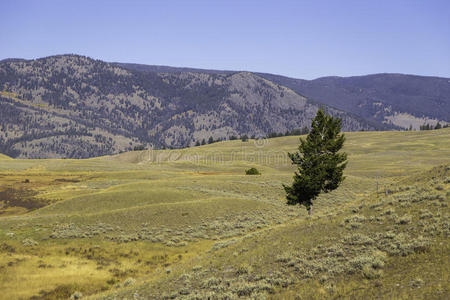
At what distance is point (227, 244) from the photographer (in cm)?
2842

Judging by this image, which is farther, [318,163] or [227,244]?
[318,163]

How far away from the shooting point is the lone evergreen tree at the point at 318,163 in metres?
36.5

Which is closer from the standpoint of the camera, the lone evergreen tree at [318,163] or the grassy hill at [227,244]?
the grassy hill at [227,244]

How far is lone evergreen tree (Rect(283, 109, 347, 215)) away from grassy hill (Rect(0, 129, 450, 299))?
3.06m

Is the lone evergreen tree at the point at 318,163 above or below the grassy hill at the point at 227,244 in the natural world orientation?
above

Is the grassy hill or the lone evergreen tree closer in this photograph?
the grassy hill

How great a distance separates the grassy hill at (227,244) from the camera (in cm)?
1577

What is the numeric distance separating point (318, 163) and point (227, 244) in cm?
1470

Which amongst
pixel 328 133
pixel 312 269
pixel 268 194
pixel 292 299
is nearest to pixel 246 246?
pixel 312 269

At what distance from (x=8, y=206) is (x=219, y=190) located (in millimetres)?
37403

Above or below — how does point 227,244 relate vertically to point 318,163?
below

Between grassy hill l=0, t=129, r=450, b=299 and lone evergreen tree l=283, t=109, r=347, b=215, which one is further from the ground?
lone evergreen tree l=283, t=109, r=347, b=215

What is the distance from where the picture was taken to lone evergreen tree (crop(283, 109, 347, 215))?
36.5 m

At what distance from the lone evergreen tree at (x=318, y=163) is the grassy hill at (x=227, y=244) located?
3.06m
